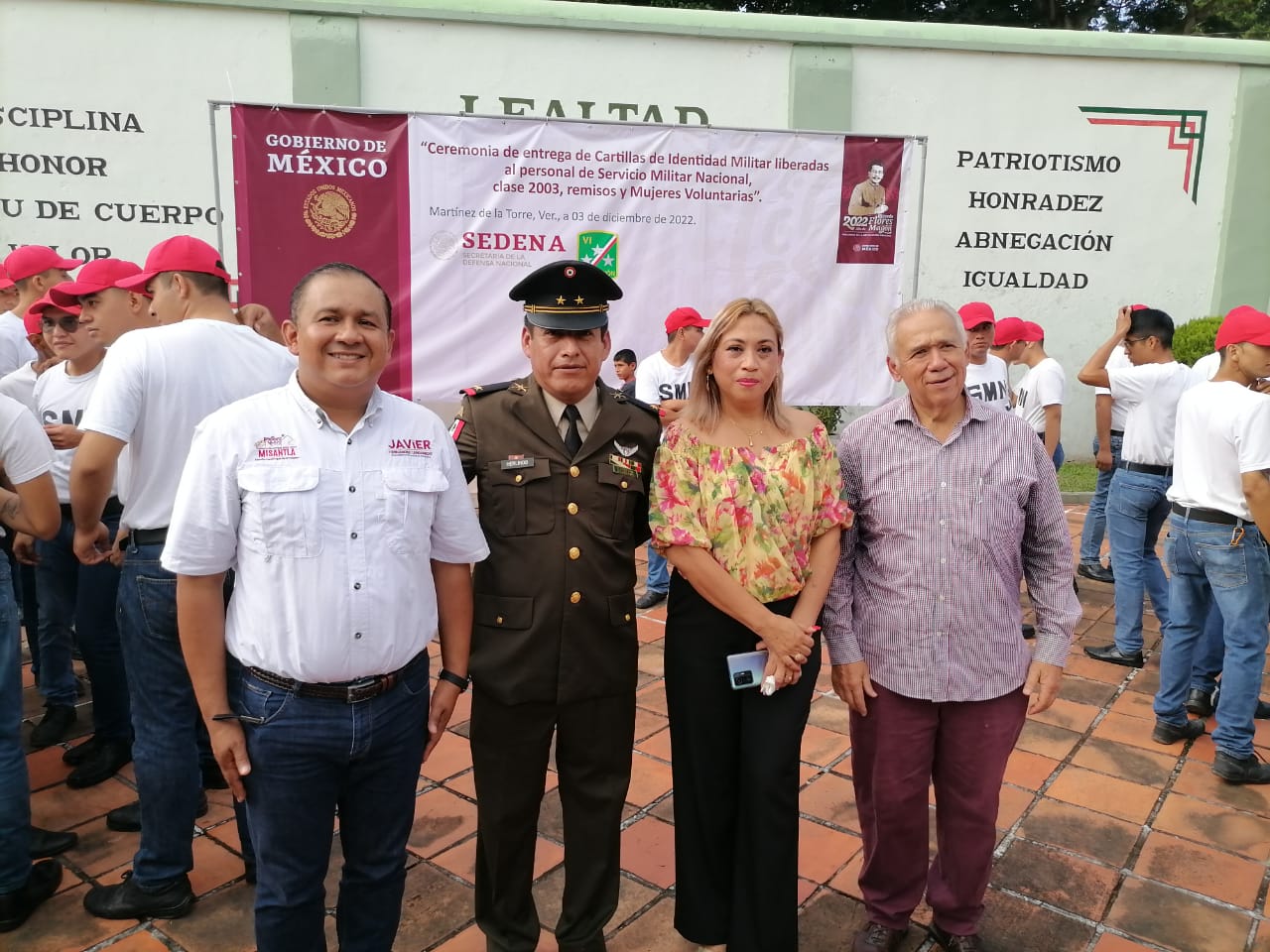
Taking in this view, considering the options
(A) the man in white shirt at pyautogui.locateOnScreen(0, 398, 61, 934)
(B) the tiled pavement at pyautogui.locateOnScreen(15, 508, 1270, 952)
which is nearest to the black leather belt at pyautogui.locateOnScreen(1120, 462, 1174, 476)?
(B) the tiled pavement at pyautogui.locateOnScreen(15, 508, 1270, 952)

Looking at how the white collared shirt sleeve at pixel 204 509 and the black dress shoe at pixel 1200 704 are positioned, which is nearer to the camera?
the white collared shirt sleeve at pixel 204 509

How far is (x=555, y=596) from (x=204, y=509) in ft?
2.81

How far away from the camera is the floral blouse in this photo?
7.58 feet

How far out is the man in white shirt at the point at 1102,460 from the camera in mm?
5625

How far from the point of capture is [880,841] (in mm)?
2520

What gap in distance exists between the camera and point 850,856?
304 centimetres

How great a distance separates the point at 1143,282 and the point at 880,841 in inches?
376

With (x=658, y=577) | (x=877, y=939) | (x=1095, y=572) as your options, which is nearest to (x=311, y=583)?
(x=877, y=939)

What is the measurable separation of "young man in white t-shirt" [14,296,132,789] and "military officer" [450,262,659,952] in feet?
6.39

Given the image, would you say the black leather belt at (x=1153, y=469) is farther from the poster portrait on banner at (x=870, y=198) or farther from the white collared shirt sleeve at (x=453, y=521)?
the white collared shirt sleeve at (x=453, y=521)

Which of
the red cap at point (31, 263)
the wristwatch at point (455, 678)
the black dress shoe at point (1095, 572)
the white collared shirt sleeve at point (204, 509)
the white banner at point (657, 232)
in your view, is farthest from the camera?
the black dress shoe at point (1095, 572)

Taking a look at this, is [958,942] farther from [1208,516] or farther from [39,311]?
[39,311]

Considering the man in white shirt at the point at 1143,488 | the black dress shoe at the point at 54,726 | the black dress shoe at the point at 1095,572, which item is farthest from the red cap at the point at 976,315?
the black dress shoe at the point at 54,726

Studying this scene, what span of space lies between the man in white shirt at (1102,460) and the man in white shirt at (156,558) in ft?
15.7
